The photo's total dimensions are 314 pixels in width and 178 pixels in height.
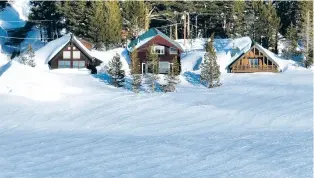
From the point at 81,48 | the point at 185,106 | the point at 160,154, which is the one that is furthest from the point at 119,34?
the point at 160,154

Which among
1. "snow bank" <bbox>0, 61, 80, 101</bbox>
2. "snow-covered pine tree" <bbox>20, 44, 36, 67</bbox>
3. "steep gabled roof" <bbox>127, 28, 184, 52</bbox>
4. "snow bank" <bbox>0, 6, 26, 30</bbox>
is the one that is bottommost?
"snow bank" <bbox>0, 61, 80, 101</bbox>

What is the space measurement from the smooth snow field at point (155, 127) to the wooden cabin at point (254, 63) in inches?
167

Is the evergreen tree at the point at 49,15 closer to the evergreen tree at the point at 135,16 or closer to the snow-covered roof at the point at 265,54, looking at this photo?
the evergreen tree at the point at 135,16

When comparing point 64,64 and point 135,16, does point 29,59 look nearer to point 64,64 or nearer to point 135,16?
point 64,64

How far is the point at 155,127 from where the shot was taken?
86.4 feet

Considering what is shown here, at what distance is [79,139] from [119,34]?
3607 cm

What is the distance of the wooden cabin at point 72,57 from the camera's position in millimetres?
50812

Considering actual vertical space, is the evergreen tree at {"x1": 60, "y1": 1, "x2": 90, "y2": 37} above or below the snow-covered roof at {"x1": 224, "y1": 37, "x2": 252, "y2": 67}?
above

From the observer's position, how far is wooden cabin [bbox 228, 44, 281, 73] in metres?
50.5

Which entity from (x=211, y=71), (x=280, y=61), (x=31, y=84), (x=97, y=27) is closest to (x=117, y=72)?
(x=31, y=84)

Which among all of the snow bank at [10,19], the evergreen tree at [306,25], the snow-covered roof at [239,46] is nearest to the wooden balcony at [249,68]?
the snow-covered roof at [239,46]

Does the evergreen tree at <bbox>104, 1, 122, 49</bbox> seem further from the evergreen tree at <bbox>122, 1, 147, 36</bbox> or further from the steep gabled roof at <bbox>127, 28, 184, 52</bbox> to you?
the steep gabled roof at <bbox>127, 28, 184, 52</bbox>

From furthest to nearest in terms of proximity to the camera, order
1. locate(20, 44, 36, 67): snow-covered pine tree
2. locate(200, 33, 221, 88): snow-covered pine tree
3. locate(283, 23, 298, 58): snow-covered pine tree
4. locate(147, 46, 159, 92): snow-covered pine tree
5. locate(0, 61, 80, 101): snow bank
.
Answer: locate(283, 23, 298, 58): snow-covered pine tree, locate(20, 44, 36, 67): snow-covered pine tree, locate(200, 33, 221, 88): snow-covered pine tree, locate(147, 46, 159, 92): snow-covered pine tree, locate(0, 61, 80, 101): snow bank

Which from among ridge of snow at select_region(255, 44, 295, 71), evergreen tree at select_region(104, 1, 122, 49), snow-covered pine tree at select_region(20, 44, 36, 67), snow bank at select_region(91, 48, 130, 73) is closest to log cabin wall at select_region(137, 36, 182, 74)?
snow bank at select_region(91, 48, 130, 73)
